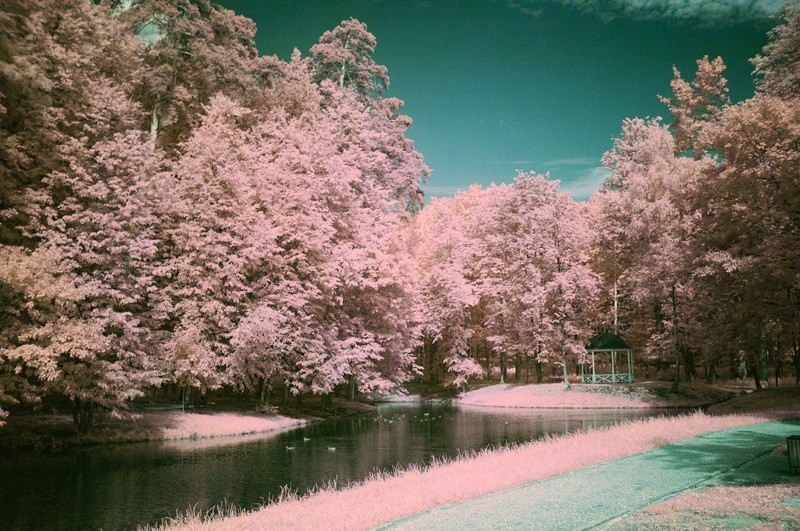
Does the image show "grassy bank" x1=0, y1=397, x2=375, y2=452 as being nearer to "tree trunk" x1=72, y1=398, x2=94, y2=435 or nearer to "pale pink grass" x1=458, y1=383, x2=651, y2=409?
"tree trunk" x1=72, y1=398, x2=94, y2=435

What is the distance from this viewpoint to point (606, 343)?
1989 inches

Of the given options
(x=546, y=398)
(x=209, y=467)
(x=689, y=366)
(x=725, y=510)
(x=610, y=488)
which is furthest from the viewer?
(x=689, y=366)

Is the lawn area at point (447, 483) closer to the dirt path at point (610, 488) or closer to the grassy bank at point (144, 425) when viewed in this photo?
the dirt path at point (610, 488)

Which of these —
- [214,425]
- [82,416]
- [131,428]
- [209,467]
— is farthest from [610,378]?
[82,416]

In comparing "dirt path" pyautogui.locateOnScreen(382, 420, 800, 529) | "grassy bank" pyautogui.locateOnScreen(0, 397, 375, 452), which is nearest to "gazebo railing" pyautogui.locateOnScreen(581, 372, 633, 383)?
"grassy bank" pyautogui.locateOnScreen(0, 397, 375, 452)

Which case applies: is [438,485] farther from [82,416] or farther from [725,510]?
[82,416]

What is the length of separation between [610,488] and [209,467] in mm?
15863

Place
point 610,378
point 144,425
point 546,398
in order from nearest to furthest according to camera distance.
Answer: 1. point 144,425
2. point 546,398
3. point 610,378

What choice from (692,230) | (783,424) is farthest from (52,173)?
(692,230)

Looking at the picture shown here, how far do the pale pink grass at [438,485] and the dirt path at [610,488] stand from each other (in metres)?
0.71

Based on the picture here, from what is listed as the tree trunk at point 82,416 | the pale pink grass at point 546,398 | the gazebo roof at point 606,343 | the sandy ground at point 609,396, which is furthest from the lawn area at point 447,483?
the gazebo roof at point 606,343

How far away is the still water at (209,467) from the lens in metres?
16.3

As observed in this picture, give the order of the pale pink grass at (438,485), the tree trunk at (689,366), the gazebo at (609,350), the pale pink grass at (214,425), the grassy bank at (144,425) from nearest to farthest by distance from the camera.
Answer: the pale pink grass at (438,485)
the grassy bank at (144,425)
the pale pink grass at (214,425)
the gazebo at (609,350)
the tree trunk at (689,366)

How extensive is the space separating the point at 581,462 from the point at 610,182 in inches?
2295
